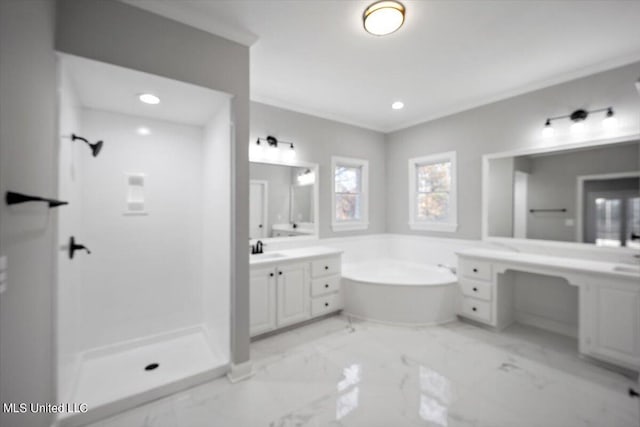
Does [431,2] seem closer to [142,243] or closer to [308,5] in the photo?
[308,5]

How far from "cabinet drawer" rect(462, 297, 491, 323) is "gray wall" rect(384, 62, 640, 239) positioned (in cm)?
88

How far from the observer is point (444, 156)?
3895 millimetres

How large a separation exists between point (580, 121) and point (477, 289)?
2032 millimetres

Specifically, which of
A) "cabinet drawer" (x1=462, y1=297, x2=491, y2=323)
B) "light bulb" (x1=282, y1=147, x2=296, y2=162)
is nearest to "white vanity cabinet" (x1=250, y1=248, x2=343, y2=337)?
"light bulb" (x1=282, y1=147, x2=296, y2=162)

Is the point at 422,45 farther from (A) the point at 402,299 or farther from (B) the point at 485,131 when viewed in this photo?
(A) the point at 402,299

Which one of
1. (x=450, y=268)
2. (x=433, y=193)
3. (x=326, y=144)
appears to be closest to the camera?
(x=450, y=268)

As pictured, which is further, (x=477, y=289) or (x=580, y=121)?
(x=477, y=289)

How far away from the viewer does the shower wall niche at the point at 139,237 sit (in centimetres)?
187

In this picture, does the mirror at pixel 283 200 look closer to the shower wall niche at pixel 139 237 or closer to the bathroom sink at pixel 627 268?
the shower wall niche at pixel 139 237

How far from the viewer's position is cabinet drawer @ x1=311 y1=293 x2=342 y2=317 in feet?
10.6

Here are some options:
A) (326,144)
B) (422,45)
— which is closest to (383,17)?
(422,45)

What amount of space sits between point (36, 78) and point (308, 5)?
1621mm

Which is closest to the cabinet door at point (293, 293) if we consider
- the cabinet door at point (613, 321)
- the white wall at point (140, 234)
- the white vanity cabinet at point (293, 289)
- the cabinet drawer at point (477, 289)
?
the white vanity cabinet at point (293, 289)

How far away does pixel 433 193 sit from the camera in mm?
4098
